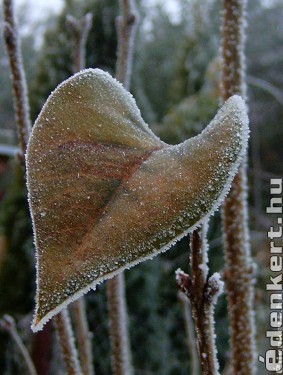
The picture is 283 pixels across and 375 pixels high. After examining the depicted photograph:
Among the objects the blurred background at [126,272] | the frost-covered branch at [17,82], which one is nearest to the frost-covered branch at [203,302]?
the frost-covered branch at [17,82]

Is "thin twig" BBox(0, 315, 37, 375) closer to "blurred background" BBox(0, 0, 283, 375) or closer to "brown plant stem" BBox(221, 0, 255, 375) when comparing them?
"brown plant stem" BBox(221, 0, 255, 375)

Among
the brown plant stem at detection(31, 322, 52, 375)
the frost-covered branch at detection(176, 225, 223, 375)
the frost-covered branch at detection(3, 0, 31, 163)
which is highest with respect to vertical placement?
the frost-covered branch at detection(3, 0, 31, 163)

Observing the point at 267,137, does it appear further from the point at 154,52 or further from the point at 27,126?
the point at 27,126

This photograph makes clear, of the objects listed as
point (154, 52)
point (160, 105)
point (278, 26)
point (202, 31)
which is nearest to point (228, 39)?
point (202, 31)

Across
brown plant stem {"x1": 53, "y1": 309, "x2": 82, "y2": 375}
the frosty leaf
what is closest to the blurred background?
brown plant stem {"x1": 53, "y1": 309, "x2": 82, "y2": 375}

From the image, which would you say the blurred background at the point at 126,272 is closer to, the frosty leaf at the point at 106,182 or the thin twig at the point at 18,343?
the thin twig at the point at 18,343

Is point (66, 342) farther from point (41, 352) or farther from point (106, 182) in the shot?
point (41, 352)
